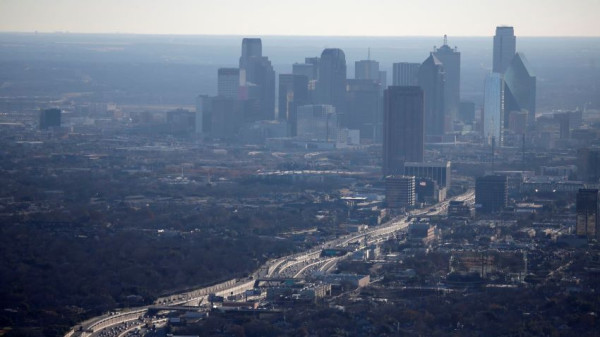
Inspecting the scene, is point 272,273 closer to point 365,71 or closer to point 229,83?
point 229,83

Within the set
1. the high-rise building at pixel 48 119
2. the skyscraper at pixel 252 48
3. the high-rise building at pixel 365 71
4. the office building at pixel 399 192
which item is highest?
the skyscraper at pixel 252 48

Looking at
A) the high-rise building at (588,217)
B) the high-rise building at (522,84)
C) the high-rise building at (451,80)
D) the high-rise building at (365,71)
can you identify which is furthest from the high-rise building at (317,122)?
the high-rise building at (588,217)

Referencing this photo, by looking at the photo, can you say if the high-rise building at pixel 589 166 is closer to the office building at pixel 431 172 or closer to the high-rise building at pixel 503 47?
the office building at pixel 431 172

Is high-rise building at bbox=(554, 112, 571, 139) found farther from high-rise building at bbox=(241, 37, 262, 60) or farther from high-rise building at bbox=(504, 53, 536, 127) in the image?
high-rise building at bbox=(241, 37, 262, 60)

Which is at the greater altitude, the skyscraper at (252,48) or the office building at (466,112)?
the skyscraper at (252,48)

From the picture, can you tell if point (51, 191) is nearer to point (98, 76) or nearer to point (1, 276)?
point (1, 276)

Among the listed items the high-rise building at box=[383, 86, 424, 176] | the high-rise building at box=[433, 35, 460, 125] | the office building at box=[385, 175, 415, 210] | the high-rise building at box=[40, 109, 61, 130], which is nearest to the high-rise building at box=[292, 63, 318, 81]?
the high-rise building at box=[433, 35, 460, 125]

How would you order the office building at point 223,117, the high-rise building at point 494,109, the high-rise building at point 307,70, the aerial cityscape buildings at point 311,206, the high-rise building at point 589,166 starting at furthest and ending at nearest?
the high-rise building at point 307,70, the office building at point 223,117, the high-rise building at point 494,109, the high-rise building at point 589,166, the aerial cityscape buildings at point 311,206

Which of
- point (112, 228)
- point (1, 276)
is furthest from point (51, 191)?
point (1, 276)
